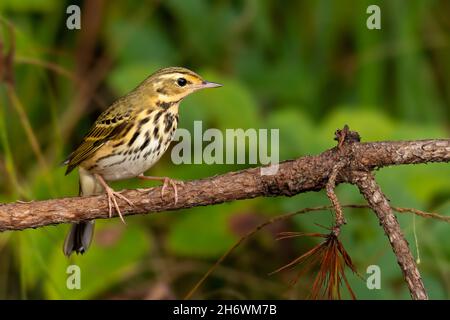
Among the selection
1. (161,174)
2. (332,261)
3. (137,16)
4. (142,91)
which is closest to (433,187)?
(161,174)

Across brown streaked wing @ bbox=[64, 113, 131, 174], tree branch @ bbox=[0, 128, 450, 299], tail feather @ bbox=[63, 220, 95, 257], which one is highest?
brown streaked wing @ bbox=[64, 113, 131, 174]

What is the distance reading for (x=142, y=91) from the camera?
12.8 feet

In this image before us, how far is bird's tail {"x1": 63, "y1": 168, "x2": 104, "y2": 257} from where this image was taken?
3.90 m

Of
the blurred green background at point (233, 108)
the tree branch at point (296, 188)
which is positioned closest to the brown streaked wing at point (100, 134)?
the blurred green background at point (233, 108)

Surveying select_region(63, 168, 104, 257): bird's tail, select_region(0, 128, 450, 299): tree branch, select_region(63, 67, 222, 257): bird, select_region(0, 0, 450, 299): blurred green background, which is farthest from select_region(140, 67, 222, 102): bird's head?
select_region(0, 128, 450, 299): tree branch

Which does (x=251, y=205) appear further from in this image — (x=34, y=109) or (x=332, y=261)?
(x=332, y=261)

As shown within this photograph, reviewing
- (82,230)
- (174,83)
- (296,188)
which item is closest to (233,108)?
(174,83)

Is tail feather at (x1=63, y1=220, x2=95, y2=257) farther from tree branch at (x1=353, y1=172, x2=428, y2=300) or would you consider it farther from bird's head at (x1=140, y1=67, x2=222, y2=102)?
tree branch at (x1=353, y1=172, x2=428, y2=300)

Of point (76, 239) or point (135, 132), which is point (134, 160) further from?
point (76, 239)

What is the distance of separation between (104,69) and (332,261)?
363 cm

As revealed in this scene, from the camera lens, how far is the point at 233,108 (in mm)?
4930

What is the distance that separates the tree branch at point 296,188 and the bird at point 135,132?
2.28 feet

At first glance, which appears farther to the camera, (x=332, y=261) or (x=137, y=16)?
(x=137, y=16)

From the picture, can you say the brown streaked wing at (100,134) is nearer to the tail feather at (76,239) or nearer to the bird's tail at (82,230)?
the bird's tail at (82,230)
